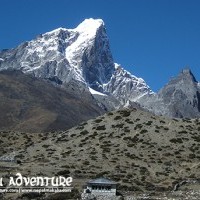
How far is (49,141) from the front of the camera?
128 metres

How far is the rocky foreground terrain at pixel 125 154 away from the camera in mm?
89312

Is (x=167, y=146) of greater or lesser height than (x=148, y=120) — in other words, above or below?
below

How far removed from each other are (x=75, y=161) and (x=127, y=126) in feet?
89.4

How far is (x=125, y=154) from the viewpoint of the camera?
362ft

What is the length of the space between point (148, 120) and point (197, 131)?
12.3 m

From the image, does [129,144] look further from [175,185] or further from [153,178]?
[175,185]

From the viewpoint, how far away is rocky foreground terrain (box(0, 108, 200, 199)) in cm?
8931

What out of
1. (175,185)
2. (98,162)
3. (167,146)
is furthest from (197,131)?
(175,185)

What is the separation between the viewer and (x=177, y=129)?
412 feet

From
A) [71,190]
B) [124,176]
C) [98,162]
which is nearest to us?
[71,190]

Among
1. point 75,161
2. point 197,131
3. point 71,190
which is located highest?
point 197,131

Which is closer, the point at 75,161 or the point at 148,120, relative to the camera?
the point at 75,161

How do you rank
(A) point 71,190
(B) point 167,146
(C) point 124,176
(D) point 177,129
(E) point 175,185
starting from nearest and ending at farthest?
(A) point 71,190, (E) point 175,185, (C) point 124,176, (B) point 167,146, (D) point 177,129

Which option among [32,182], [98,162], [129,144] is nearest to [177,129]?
[129,144]
